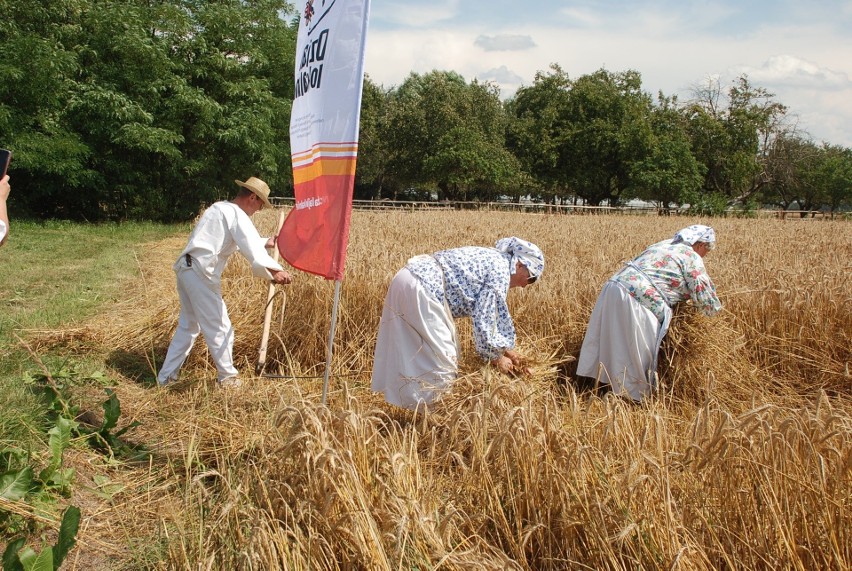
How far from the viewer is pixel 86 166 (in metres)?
18.6

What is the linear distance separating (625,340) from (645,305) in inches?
11.6

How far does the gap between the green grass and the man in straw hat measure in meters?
1.06

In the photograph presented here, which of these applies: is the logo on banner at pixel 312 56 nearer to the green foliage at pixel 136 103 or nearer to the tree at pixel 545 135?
the green foliage at pixel 136 103

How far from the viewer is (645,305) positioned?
4.86 m

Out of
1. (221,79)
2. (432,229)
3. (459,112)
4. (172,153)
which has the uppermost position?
(459,112)

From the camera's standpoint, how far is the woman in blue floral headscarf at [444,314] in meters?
3.79

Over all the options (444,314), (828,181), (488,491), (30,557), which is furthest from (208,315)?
(828,181)

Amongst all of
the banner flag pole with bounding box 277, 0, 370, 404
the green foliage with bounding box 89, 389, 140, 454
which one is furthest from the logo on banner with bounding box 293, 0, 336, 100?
the green foliage with bounding box 89, 389, 140, 454

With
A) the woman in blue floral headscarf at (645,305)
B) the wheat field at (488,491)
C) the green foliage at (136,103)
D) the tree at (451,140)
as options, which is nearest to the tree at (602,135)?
the tree at (451,140)

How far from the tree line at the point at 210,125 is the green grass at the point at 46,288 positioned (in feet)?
7.71

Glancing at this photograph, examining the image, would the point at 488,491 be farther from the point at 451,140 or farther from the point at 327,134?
the point at 451,140

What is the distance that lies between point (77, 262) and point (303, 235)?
29.0 feet

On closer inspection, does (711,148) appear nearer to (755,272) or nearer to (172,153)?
(172,153)

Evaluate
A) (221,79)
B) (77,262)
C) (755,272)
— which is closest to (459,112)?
(221,79)
